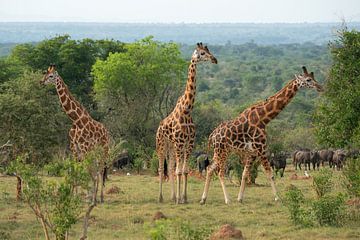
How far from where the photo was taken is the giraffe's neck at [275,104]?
816 inches

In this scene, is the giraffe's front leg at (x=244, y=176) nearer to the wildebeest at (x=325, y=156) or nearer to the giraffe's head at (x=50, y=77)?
the giraffe's head at (x=50, y=77)

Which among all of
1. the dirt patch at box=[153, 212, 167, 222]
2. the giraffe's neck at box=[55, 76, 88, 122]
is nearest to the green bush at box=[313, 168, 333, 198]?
the dirt patch at box=[153, 212, 167, 222]

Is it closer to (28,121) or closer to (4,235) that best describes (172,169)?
(28,121)

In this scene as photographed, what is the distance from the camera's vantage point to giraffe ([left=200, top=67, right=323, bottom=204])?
806 inches

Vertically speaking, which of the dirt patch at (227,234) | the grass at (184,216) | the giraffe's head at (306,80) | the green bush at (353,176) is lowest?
the grass at (184,216)

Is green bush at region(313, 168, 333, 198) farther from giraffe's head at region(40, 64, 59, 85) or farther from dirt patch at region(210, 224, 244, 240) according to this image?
giraffe's head at region(40, 64, 59, 85)

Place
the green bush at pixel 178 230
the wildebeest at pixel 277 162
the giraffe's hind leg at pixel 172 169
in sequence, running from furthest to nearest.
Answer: the wildebeest at pixel 277 162 < the giraffe's hind leg at pixel 172 169 < the green bush at pixel 178 230

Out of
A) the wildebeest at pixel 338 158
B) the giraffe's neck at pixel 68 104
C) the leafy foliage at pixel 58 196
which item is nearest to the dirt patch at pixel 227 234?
the leafy foliage at pixel 58 196

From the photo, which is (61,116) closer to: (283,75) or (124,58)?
(124,58)

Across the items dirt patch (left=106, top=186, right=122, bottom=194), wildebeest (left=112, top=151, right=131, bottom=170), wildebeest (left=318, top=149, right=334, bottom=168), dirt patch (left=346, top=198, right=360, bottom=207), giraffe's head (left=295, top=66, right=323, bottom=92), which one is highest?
giraffe's head (left=295, top=66, right=323, bottom=92)

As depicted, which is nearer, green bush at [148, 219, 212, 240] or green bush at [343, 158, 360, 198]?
green bush at [148, 219, 212, 240]

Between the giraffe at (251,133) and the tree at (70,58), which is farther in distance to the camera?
the tree at (70,58)

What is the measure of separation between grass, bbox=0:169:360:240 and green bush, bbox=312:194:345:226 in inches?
14.8

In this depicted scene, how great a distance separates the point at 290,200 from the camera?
16.8 m
